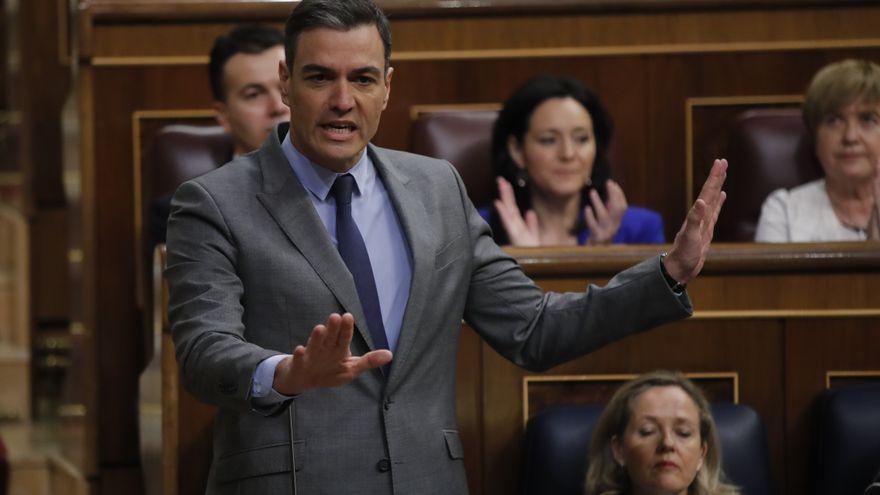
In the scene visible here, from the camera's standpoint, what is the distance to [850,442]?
3.43 feet

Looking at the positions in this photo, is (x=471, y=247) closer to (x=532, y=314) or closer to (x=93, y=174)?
(x=532, y=314)

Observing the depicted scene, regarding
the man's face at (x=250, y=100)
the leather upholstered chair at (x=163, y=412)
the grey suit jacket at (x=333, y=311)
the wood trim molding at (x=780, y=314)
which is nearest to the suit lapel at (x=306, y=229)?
the grey suit jacket at (x=333, y=311)

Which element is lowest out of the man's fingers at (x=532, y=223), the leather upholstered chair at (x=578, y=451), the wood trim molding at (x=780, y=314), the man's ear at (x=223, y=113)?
the leather upholstered chair at (x=578, y=451)

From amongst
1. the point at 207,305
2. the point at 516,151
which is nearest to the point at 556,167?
the point at 516,151

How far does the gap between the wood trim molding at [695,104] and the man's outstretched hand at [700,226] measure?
77cm

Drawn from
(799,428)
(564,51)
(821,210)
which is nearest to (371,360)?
(799,428)

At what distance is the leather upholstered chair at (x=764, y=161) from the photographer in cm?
145

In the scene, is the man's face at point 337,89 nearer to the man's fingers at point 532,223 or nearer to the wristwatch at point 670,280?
the wristwatch at point 670,280

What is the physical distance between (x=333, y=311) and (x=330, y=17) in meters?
0.15

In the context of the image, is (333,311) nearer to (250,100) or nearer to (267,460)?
(267,460)

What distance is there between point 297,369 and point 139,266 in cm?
81

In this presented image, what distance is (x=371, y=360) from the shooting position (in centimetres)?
67

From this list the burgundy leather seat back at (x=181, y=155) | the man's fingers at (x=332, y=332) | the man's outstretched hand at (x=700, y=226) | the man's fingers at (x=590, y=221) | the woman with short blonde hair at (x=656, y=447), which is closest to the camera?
the man's fingers at (x=332, y=332)

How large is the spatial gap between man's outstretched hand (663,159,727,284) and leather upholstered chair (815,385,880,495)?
1.10 feet
